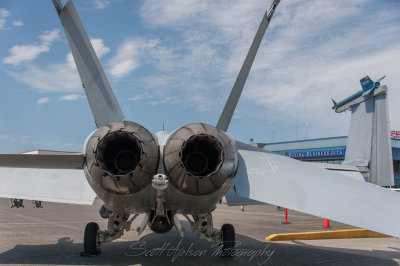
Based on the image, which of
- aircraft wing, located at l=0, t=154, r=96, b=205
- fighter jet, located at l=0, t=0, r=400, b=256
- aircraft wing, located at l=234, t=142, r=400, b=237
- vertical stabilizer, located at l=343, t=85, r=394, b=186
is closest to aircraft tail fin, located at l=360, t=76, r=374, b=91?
vertical stabilizer, located at l=343, t=85, r=394, b=186

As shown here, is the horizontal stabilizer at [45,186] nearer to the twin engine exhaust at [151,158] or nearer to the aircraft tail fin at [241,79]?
the twin engine exhaust at [151,158]

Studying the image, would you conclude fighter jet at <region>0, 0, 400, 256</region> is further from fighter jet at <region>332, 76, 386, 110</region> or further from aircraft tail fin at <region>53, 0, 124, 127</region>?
fighter jet at <region>332, 76, 386, 110</region>

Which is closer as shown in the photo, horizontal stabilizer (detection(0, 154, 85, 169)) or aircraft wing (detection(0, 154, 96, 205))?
horizontal stabilizer (detection(0, 154, 85, 169))

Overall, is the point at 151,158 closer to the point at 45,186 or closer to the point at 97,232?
the point at 45,186

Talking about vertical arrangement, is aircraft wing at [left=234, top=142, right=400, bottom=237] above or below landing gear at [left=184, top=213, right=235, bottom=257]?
above

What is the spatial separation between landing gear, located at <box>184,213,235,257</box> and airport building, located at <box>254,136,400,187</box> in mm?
33246

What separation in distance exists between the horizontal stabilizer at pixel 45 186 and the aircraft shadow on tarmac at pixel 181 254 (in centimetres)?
120

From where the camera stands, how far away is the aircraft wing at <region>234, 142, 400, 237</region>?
3602 millimetres

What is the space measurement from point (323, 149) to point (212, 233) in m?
35.6

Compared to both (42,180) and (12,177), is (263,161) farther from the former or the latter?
(12,177)

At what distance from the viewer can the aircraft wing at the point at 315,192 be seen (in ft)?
11.8

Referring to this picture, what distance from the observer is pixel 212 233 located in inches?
267

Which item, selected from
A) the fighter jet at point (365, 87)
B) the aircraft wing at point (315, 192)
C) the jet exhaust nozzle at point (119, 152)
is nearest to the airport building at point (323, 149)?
the fighter jet at point (365, 87)

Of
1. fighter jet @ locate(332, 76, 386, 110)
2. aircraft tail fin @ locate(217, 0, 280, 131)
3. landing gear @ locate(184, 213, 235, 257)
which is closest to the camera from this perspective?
aircraft tail fin @ locate(217, 0, 280, 131)
